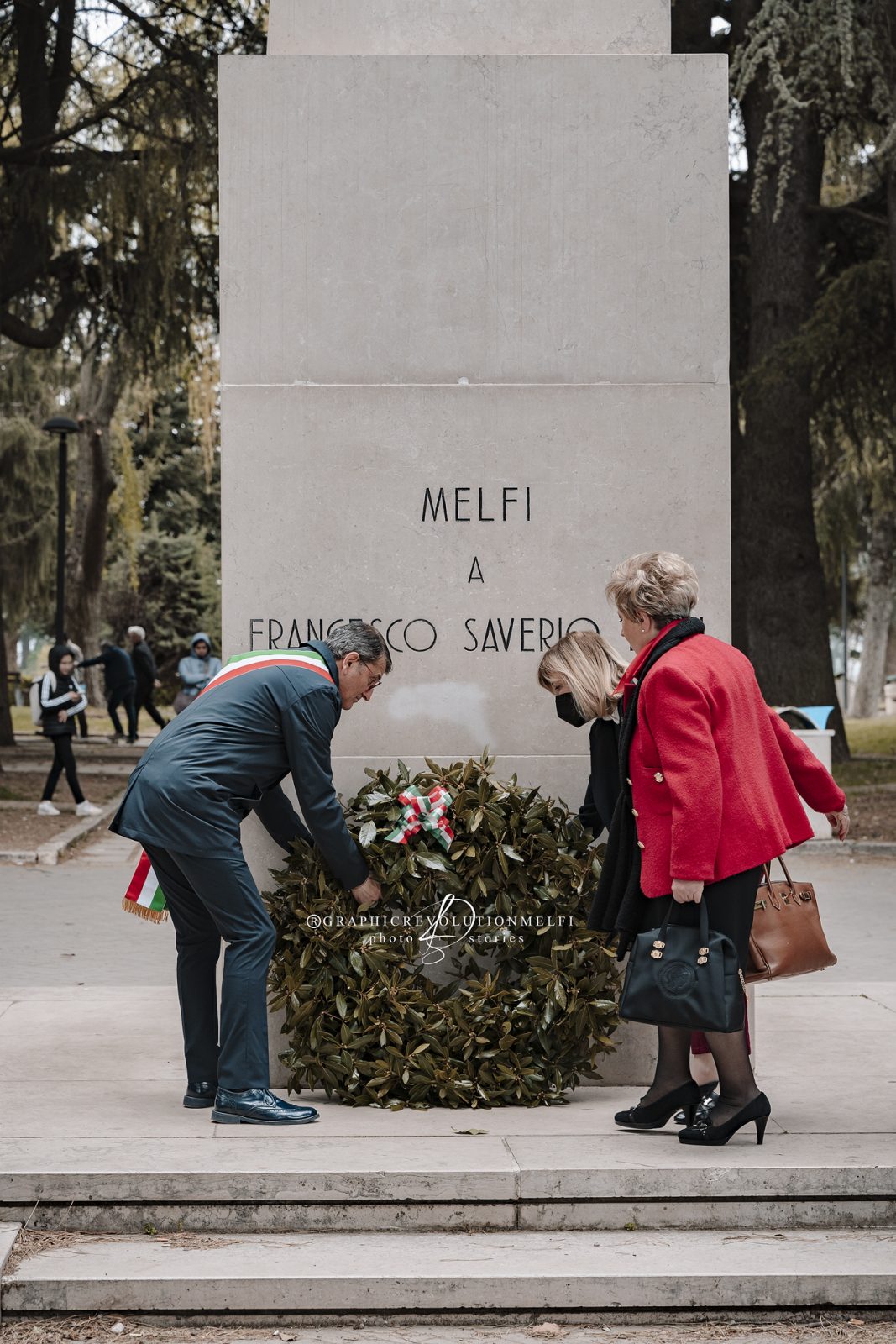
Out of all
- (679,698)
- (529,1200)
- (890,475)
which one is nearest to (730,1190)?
(529,1200)

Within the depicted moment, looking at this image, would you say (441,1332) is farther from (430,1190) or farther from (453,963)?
(453,963)

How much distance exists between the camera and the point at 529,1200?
15.7 ft

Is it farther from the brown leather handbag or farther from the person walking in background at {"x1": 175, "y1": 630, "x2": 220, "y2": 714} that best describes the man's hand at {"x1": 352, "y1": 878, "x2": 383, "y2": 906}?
the person walking in background at {"x1": 175, "y1": 630, "x2": 220, "y2": 714}

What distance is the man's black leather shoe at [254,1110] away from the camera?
540cm

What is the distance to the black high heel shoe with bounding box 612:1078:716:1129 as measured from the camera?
531 centimetres

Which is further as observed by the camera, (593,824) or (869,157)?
(869,157)

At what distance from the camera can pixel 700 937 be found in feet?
16.0

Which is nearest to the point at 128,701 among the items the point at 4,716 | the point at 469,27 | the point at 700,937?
the point at 4,716

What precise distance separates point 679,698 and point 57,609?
19251 millimetres

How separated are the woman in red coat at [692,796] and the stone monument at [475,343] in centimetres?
114

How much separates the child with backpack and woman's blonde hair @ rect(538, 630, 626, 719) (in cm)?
993

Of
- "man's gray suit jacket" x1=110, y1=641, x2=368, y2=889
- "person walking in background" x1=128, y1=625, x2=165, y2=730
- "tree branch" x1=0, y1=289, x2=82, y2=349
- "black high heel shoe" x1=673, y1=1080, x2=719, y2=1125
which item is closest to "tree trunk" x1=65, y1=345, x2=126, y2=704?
"person walking in background" x1=128, y1=625, x2=165, y2=730

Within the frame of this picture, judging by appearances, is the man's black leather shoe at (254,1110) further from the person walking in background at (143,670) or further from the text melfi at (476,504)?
the person walking in background at (143,670)

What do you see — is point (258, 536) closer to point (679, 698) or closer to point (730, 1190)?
point (679, 698)
